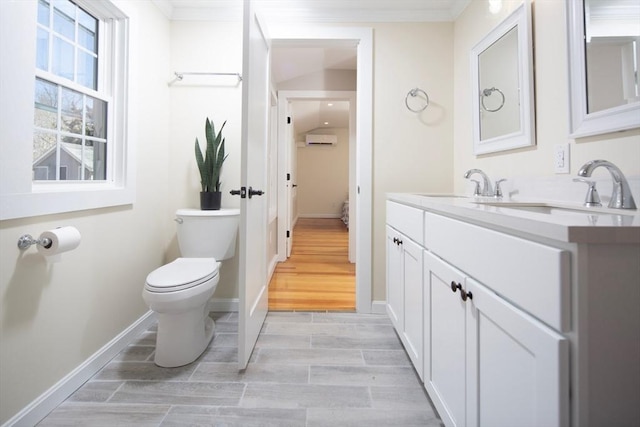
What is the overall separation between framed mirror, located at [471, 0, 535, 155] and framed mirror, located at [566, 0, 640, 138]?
25 centimetres

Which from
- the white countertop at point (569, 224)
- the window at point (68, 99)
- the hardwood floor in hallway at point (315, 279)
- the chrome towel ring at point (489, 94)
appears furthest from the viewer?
the hardwood floor in hallway at point (315, 279)

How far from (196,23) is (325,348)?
2.35 metres

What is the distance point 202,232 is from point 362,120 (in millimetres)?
1329

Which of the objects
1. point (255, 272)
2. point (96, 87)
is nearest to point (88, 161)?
point (96, 87)

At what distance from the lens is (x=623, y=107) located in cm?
97

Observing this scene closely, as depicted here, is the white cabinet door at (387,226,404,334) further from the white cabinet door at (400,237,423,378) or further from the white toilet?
the white toilet

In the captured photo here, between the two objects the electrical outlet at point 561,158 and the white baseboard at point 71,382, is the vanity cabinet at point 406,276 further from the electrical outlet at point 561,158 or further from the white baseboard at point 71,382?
the white baseboard at point 71,382

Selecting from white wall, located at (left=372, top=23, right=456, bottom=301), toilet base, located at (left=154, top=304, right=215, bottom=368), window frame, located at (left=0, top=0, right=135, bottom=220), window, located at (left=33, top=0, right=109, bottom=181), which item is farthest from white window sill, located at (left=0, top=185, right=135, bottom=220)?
white wall, located at (left=372, top=23, right=456, bottom=301)

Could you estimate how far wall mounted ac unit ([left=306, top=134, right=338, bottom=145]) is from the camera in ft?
24.9

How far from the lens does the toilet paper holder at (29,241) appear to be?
110 centimetres

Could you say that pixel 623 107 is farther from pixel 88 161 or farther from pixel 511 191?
pixel 88 161

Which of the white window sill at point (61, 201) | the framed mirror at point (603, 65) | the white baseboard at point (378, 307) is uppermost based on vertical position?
the framed mirror at point (603, 65)

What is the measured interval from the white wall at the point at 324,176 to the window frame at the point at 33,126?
20.4 ft

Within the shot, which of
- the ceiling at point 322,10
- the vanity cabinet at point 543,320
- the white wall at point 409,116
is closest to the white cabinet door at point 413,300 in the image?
the vanity cabinet at point 543,320
